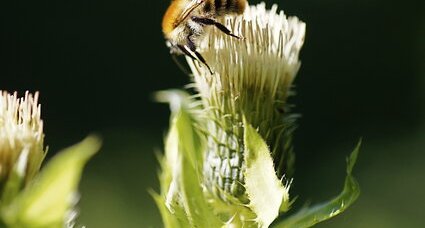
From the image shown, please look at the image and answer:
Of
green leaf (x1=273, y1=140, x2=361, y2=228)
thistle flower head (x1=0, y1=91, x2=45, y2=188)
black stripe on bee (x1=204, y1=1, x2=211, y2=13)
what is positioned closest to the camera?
thistle flower head (x1=0, y1=91, x2=45, y2=188)

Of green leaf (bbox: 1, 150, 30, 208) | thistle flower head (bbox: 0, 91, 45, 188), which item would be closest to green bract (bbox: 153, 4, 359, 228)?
thistle flower head (bbox: 0, 91, 45, 188)

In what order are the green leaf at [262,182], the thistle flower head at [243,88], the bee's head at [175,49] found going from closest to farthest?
the green leaf at [262,182] → the thistle flower head at [243,88] → the bee's head at [175,49]

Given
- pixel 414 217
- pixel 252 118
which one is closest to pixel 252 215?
pixel 252 118

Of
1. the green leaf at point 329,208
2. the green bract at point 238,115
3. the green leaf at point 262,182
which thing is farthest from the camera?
the green bract at point 238,115

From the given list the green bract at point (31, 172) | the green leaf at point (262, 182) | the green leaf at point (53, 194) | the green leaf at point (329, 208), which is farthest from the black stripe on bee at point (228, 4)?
the green leaf at point (53, 194)

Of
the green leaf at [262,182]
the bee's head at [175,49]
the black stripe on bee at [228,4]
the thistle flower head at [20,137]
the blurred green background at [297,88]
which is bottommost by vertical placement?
the blurred green background at [297,88]

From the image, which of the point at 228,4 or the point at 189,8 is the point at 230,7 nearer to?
the point at 228,4

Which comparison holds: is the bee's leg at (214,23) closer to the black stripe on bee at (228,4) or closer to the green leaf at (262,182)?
the black stripe on bee at (228,4)

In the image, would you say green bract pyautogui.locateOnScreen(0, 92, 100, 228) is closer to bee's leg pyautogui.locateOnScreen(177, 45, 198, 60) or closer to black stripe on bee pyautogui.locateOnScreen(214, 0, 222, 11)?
bee's leg pyautogui.locateOnScreen(177, 45, 198, 60)
